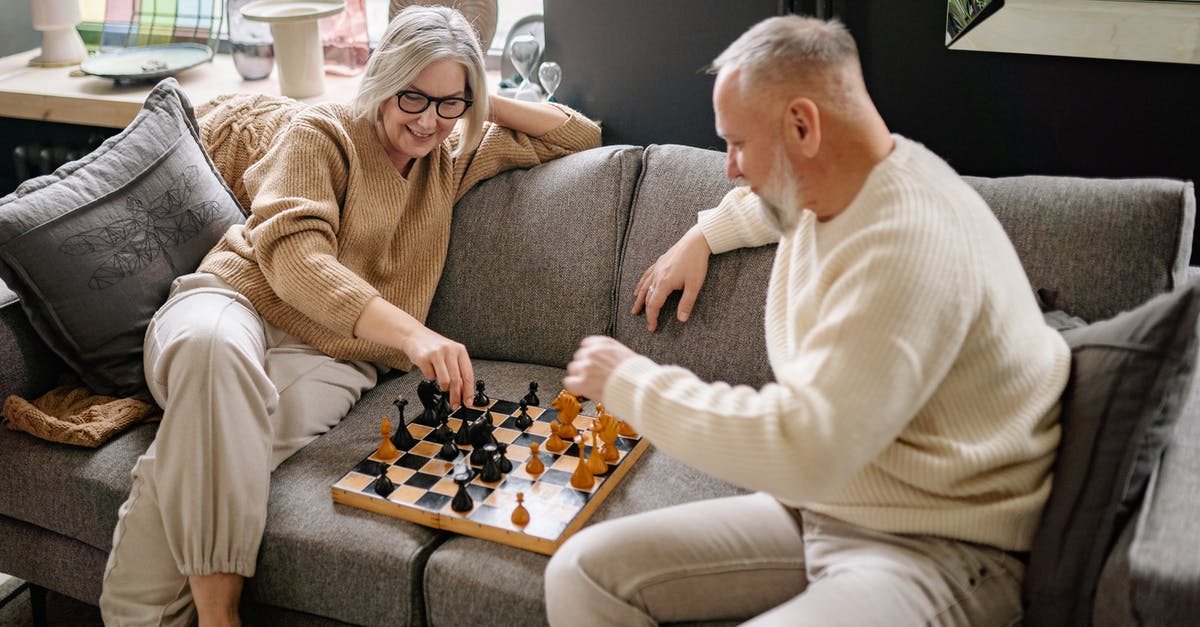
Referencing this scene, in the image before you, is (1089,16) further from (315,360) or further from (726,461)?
(315,360)

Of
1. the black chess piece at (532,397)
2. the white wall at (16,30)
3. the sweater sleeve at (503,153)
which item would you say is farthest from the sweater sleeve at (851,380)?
the white wall at (16,30)

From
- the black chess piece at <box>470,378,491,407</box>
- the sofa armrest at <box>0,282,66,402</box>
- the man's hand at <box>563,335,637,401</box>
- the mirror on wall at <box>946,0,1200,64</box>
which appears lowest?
the black chess piece at <box>470,378,491,407</box>

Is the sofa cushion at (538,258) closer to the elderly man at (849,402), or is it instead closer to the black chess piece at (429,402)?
the black chess piece at (429,402)

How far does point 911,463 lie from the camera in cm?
145

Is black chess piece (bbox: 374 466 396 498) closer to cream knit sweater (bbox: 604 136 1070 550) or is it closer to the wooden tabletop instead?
cream knit sweater (bbox: 604 136 1070 550)

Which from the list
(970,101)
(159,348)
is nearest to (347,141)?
(159,348)

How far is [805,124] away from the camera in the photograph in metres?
1.42

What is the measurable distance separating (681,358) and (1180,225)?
3.04ft

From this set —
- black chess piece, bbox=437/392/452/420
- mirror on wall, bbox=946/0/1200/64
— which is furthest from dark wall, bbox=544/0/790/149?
black chess piece, bbox=437/392/452/420

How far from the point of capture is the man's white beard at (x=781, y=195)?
1460 millimetres

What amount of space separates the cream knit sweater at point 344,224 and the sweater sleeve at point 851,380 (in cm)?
97

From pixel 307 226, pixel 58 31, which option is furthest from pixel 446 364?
pixel 58 31

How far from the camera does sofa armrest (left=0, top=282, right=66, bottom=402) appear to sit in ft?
7.24

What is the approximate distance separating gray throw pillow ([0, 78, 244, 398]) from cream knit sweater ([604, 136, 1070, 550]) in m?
1.24
